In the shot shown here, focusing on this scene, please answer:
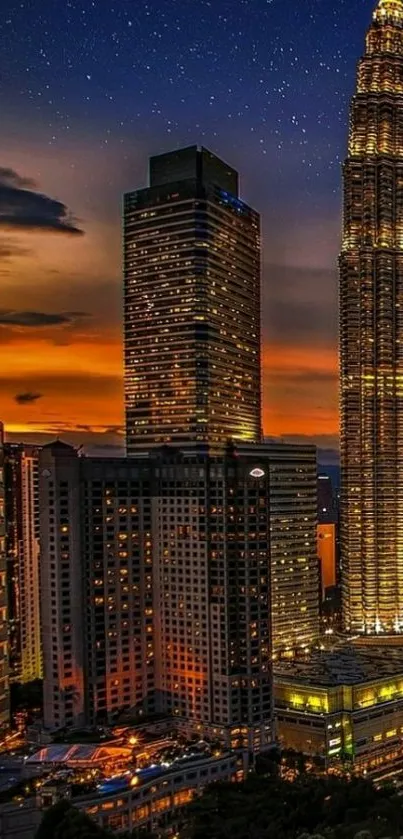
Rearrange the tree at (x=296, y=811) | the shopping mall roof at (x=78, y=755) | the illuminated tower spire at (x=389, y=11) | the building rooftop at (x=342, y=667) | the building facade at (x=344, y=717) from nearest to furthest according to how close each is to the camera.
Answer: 1. the tree at (x=296, y=811)
2. the shopping mall roof at (x=78, y=755)
3. the building facade at (x=344, y=717)
4. the building rooftop at (x=342, y=667)
5. the illuminated tower spire at (x=389, y=11)

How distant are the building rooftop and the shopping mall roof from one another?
722cm

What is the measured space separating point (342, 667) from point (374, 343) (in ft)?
51.2

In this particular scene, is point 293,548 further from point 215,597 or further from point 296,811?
point 296,811

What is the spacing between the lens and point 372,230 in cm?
3872

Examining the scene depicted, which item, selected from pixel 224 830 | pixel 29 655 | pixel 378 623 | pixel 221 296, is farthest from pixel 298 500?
pixel 224 830

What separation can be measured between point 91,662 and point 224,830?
9128 millimetres

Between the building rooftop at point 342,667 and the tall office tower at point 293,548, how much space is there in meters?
2.93

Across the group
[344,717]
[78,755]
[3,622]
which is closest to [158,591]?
[344,717]

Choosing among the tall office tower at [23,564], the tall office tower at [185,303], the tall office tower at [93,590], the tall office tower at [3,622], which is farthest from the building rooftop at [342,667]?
the tall office tower at [3,622]

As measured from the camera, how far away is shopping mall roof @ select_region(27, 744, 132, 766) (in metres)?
18.7

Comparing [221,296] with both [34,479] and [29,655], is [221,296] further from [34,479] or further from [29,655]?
[29,655]

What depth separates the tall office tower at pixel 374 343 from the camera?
3741 centimetres

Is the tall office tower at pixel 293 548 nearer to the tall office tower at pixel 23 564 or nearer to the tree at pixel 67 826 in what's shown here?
the tall office tower at pixel 23 564

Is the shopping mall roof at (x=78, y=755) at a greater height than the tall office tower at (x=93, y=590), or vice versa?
the tall office tower at (x=93, y=590)
